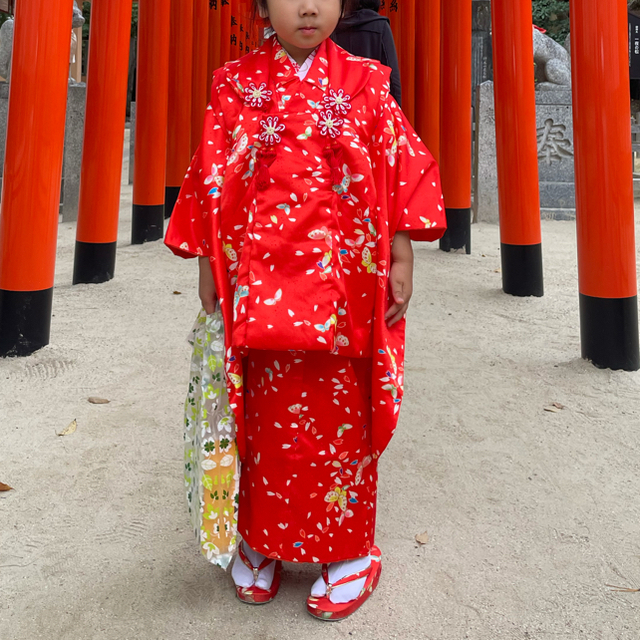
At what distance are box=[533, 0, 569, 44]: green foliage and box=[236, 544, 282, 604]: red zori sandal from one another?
1646 centimetres

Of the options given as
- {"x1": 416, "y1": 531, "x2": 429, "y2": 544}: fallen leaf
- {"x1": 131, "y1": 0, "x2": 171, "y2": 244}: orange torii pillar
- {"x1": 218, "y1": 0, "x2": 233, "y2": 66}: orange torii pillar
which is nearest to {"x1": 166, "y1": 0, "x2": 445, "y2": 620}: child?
{"x1": 416, "y1": 531, "x2": 429, "y2": 544}: fallen leaf

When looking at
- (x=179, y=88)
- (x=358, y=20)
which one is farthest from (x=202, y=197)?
(x=179, y=88)

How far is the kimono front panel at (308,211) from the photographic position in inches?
60.5

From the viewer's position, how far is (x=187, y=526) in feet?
6.91

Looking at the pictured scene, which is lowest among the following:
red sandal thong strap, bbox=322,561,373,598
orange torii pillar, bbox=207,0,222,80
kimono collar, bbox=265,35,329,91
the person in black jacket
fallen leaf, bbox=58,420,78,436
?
red sandal thong strap, bbox=322,561,373,598

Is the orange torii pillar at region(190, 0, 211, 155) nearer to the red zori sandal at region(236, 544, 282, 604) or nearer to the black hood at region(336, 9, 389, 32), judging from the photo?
the black hood at region(336, 9, 389, 32)

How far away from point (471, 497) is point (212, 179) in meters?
1.30

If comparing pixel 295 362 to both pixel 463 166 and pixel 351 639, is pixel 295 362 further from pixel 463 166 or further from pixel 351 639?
pixel 463 166

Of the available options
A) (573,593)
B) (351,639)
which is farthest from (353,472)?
(573,593)

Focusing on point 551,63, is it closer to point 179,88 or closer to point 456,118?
point 456,118

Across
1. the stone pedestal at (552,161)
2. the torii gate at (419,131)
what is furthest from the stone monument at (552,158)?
the torii gate at (419,131)

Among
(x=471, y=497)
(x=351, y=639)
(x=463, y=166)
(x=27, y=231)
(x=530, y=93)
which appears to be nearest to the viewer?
(x=351, y=639)

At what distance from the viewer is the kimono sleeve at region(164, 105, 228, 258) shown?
1.62 meters

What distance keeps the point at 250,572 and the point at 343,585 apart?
0.76 ft
